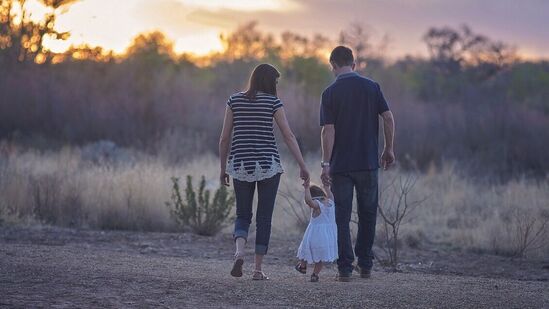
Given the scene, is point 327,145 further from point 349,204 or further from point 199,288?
point 199,288

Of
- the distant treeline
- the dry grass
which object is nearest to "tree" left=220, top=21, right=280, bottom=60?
the distant treeline

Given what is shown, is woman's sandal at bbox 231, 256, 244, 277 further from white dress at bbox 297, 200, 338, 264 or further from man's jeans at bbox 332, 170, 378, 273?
man's jeans at bbox 332, 170, 378, 273

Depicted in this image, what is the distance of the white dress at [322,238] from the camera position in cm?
897

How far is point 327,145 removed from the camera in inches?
358

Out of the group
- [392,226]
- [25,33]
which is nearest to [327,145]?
[392,226]

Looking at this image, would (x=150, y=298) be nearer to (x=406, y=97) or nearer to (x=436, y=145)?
(x=436, y=145)

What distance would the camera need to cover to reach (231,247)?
13836mm

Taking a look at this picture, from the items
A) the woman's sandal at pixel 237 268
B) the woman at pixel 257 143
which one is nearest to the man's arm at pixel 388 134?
the woman at pixel 257 143

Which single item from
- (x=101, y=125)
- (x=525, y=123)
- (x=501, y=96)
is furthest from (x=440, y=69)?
(x=101, y=125)

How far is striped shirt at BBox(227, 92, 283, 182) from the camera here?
8.67m

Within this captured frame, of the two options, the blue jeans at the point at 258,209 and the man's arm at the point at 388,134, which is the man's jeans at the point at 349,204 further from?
the blue jeans at the point at 258,209

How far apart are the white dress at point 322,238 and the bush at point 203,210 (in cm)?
569

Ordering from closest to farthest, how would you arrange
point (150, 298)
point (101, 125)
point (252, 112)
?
point (150, 298) < point (252, 112) < point (101, 125)

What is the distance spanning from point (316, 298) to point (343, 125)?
187 cm
